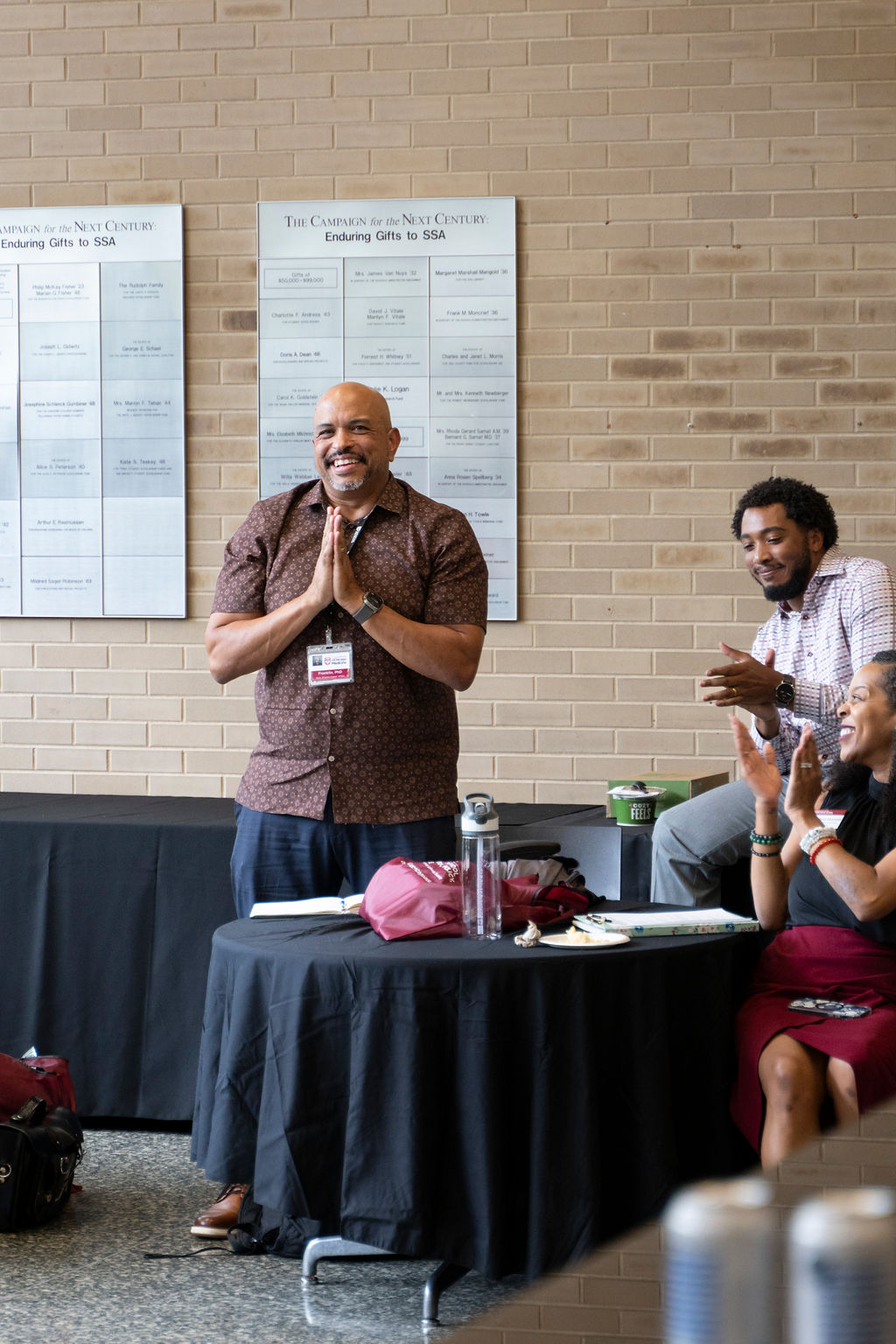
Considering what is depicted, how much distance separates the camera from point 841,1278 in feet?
1.74

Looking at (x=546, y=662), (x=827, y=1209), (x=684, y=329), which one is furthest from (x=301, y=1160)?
(x=684, y=329)

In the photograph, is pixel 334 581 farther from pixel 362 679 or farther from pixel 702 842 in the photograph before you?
pixel 702 842

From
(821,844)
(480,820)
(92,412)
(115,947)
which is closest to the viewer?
(480,820)

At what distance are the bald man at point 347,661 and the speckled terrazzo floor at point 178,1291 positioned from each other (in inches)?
27.7

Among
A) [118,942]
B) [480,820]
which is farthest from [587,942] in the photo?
[118,942]

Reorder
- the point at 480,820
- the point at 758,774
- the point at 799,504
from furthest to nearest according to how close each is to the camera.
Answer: the point at 799,504
the point at 758,774
the point at 480,820

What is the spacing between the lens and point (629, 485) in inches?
169

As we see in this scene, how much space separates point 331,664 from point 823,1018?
114 centimetres

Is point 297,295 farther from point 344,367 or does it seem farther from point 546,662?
point 546,662

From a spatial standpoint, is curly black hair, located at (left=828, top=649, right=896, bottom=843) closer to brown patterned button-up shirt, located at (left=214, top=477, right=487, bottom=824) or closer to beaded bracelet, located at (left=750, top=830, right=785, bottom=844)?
beaded bracelet, located at (left=750, top=830, right=785, bottom=844)

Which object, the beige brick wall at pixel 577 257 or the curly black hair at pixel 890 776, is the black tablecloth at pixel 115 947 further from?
the curly black hair at pixel 890 776

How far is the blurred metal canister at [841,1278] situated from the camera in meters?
0.51

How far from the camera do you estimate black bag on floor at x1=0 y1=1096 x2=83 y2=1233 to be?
9.09 feet

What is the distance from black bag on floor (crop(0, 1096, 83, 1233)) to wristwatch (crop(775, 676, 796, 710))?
1797 millimetres
